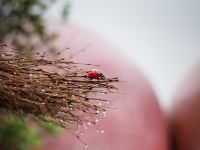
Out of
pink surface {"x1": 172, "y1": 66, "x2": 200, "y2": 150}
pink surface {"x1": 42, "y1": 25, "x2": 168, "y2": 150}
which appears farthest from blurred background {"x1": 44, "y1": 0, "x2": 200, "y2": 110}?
pink surface {"x1": 42, "y1": 25, "x2": 168, "y2": 150}

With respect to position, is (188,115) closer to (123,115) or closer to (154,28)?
(123,115)

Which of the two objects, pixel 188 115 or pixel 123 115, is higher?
pixel 188 115

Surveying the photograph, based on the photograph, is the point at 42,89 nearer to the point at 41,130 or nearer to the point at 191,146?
the point at 41,130

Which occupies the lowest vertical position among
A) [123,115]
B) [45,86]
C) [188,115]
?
[45,86]

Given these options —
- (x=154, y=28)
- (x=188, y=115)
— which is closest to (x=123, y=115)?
(x=188, y=115)

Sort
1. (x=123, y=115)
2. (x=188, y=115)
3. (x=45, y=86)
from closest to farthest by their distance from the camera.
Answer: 1. (x=45, y=86)
2. (x=123, y=115)
3. (x=188, y=115)

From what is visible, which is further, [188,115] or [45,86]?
[188,115]
